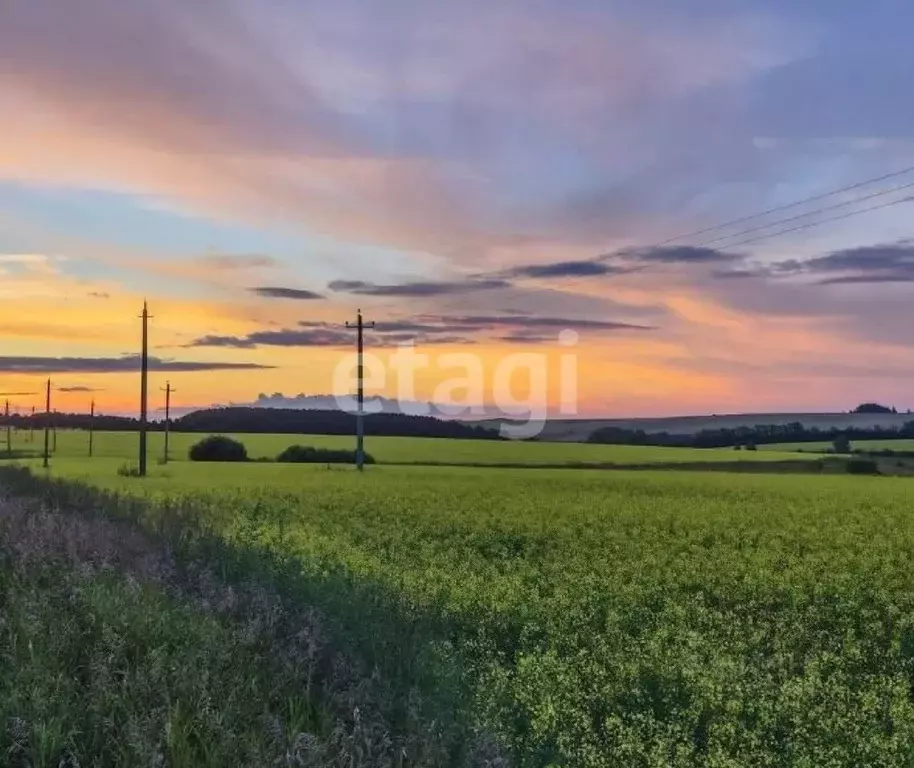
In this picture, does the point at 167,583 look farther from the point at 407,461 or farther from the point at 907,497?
the point at 407,461

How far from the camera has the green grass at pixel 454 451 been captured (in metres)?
75.2

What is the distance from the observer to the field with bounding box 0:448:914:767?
7.68m

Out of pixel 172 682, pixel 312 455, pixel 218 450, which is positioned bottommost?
pixel 312 455

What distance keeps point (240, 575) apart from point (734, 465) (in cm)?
6484

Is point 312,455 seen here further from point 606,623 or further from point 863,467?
point 606,623

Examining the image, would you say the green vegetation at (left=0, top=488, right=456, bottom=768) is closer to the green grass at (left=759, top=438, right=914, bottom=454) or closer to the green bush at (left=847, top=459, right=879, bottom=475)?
the green bush at (left=847, top=459, right=879, bottom=475)

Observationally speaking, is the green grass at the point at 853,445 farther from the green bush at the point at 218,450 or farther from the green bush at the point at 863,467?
the green bush at the point at 218,450

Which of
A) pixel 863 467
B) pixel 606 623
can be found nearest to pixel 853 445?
pixel 863 467

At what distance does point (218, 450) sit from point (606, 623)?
6985 centimetres

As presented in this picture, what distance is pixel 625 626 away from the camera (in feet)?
39.6

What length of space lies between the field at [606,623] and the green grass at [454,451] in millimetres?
48561

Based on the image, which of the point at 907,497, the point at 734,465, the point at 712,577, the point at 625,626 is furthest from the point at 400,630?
the point at 734,465

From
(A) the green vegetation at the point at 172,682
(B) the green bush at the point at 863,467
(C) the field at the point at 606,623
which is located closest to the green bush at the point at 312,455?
(B) the green bush at the point at 863,467

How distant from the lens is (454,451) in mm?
84000
